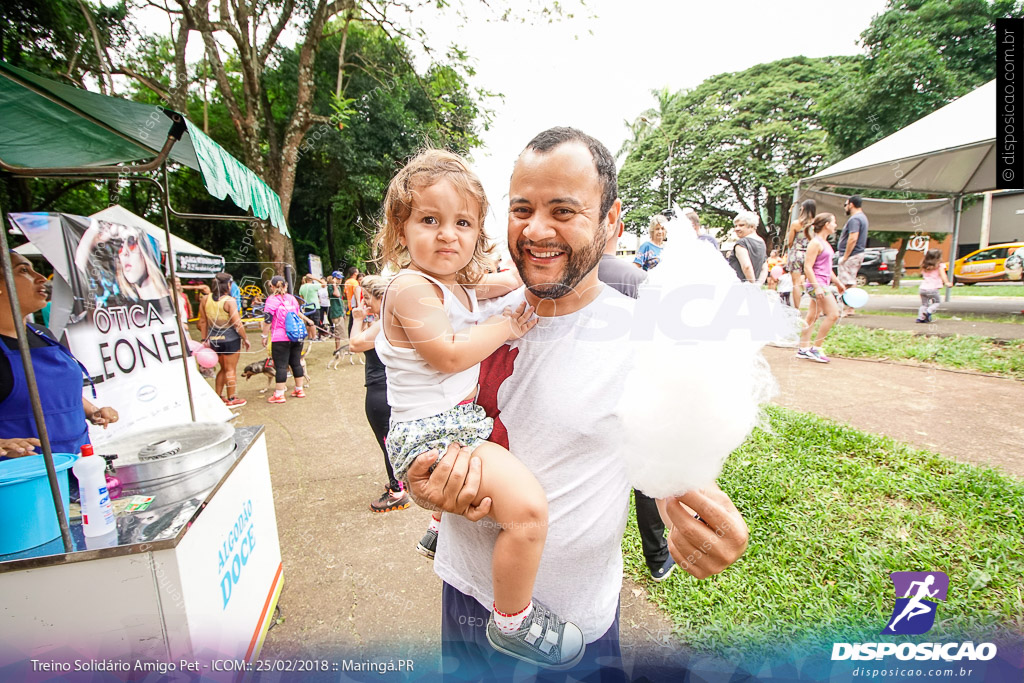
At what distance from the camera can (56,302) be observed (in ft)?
10.7

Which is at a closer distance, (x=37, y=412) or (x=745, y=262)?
(x=745, y=262)

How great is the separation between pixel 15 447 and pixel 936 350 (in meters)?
8.15

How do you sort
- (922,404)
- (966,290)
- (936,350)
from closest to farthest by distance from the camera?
(922,404)
(936,350)
(966,290)

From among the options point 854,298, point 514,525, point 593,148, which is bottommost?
point 514,525

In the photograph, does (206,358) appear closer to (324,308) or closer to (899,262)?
Answer: (324,308)

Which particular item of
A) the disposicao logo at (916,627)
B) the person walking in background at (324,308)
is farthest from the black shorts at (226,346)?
the disposicao logo at (916,627)

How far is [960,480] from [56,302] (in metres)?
6.47

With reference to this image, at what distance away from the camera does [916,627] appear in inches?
77.1

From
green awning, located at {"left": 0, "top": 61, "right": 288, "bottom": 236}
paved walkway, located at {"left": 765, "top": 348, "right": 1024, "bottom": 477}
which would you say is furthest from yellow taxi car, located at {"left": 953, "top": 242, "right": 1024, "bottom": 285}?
green awning, located at {"left": 0, "top": 61, "right": 288, "bottom": 236}

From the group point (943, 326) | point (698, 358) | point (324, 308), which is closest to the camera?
point (698, 358)

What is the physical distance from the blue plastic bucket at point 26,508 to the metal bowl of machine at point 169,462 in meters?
0.22

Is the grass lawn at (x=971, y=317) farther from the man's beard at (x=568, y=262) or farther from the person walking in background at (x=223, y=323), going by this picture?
the person walking in background at (x=223, y=323)

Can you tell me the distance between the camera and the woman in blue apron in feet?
6.73

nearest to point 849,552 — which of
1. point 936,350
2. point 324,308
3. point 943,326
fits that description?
point 936,350
